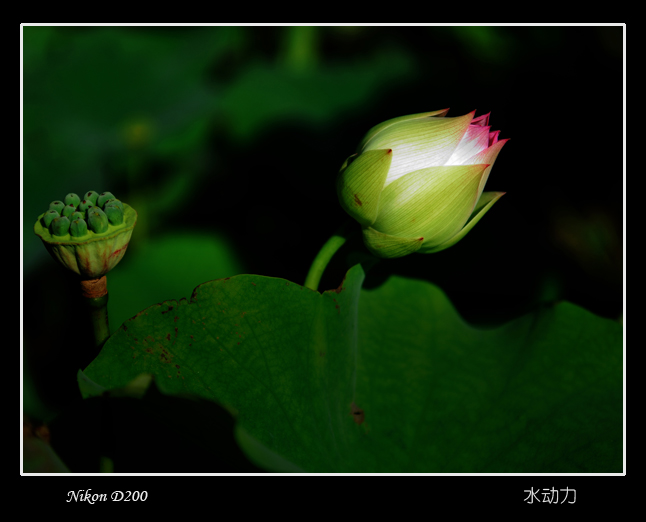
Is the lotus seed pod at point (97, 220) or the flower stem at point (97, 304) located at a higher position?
the lotus seed pod at point (97, 220)

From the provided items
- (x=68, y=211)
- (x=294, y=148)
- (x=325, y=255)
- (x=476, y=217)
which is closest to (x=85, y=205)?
(x=68, y=211)

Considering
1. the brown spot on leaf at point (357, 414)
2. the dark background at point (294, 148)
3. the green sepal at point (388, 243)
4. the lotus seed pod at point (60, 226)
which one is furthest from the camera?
the dark background at point (294, 148)

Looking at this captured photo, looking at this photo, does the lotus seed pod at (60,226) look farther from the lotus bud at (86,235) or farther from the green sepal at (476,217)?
the green sepal at (476,217)

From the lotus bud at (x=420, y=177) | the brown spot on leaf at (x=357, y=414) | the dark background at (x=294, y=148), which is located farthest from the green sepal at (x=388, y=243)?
the dark background at (x=294, y=148)

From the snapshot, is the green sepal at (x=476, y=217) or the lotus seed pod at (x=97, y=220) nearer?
the lotus seed pod at (x=97, y=220)

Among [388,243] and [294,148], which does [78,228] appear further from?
[294,148]

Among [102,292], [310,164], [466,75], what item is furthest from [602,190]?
[102,292]
